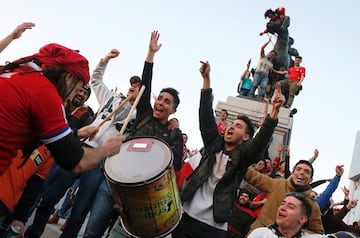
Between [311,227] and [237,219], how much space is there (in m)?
1.39

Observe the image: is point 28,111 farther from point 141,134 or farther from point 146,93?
point 146,93

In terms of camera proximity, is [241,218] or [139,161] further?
[241,218]

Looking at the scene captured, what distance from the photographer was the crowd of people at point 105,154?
6.06 ft

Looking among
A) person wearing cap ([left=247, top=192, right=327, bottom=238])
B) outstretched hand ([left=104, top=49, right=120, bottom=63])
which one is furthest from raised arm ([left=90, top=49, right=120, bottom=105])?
person wearing cap ([left=247, top=192, right=327, bottom=238])

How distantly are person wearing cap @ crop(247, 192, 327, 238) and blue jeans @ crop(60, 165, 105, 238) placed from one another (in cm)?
136

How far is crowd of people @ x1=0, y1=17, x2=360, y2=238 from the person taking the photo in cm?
185

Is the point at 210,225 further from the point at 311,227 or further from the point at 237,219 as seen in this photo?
the point at 237,219

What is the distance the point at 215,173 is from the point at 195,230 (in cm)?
47

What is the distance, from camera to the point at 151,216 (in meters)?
2.88

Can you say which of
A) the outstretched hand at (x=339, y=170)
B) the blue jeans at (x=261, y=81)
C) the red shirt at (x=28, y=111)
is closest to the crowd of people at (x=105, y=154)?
the red shirt at (x=28, y=111)

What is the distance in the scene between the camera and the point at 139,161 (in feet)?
9.95

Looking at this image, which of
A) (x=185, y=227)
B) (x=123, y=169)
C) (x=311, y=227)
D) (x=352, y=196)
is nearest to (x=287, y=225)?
(x=311, y=227)

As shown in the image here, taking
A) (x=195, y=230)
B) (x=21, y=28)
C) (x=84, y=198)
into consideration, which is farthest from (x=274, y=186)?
(x=21, y=28)

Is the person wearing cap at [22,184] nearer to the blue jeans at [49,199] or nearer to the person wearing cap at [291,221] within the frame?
the blue jeans at [49,199]
